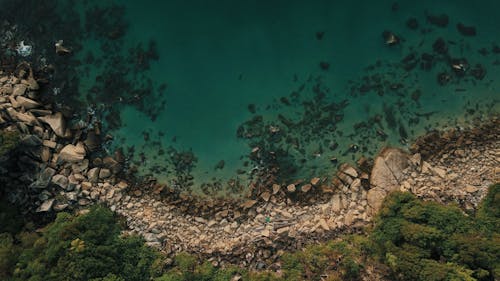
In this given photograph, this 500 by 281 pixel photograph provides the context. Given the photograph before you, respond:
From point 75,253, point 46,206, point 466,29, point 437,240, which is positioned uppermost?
point 466,29

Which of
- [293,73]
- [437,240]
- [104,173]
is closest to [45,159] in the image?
[104,173]

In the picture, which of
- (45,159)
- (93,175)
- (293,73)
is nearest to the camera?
(45,159)

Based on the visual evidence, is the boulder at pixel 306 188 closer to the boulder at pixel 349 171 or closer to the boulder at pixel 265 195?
the boulder at pixel 265 195

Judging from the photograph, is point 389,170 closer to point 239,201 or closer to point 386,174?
A: point 386,174

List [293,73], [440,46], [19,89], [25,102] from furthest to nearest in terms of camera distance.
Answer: [293,73], [440,46], [19,89], [25,102]

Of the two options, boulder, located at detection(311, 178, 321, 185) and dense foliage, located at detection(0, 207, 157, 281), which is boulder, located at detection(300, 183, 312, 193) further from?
dense foliage, located at detection(0, 207, 157, 281)

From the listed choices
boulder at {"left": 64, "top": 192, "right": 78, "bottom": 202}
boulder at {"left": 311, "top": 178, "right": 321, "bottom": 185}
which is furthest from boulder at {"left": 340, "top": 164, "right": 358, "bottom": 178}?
boulder at {"left": 64, "top": 192, "right": 78, "bottom": 202}
